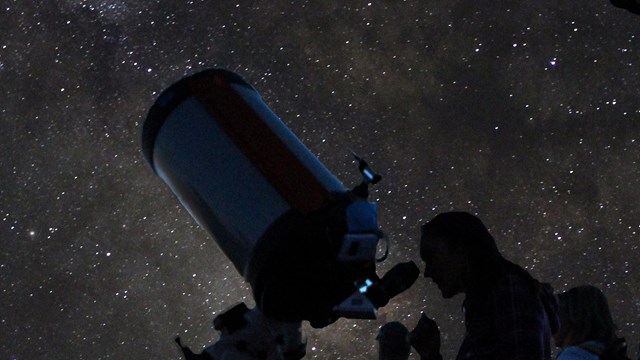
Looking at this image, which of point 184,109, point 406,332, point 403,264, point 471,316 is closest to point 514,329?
point 471,316

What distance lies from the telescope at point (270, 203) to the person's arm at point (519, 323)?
36 cm

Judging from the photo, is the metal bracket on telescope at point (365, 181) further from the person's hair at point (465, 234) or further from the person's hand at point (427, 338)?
the person's hand at point (427, 338)

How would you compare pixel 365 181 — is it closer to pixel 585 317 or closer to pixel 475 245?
pixel 475 245

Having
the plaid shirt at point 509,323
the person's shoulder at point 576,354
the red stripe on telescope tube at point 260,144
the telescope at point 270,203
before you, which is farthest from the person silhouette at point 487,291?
the person's shoulder at point 576,354

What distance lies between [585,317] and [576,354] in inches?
6.2

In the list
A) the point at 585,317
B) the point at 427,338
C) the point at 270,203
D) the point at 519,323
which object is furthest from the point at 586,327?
the point at 270,203

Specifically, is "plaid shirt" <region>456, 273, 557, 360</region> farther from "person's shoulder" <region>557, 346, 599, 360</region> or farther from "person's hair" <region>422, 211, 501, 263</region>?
"person's shoulder" <region>557, 346, 599, 360</region>

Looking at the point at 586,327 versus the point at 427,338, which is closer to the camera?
the point at 427,338

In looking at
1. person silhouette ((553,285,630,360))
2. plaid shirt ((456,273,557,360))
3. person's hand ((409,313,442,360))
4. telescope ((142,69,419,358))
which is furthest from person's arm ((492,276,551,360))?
person silhouette ((553,285,630,360))

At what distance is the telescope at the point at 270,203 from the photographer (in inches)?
111

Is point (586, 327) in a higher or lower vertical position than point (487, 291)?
lower

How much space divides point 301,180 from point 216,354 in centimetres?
65

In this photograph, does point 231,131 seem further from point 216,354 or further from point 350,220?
point 216,354

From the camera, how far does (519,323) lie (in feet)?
8.75
